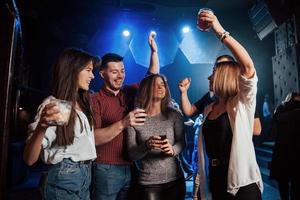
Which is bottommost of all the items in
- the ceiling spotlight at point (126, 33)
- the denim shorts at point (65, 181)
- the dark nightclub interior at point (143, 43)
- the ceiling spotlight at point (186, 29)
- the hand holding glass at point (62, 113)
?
the denim shorts at point (65, 181)

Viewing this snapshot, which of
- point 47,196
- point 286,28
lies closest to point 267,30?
point 286,28

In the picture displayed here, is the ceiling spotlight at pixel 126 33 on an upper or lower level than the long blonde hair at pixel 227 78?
upper

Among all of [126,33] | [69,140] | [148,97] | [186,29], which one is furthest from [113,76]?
[186,29]

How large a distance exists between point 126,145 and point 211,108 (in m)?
0.75

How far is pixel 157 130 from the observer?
2066 millimetres

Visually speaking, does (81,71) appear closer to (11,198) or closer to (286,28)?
(11,198)

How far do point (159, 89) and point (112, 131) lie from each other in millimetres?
603

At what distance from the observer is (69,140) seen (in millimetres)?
1442

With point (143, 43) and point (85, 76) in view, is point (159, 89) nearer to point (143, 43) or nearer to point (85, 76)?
point (85, 76)

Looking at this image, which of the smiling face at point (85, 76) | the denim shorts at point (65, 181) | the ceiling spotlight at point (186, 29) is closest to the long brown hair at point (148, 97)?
the smiling face at point (85, 76)

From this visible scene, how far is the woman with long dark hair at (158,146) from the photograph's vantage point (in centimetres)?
197

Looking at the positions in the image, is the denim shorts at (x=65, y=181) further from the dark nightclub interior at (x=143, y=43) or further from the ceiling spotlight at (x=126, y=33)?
the ceiling spotlight at (x=126, y=33)

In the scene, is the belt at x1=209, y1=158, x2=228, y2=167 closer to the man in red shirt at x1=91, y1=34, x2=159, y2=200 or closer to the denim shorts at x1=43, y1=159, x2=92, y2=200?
the man in red shirt at x1=91, y1=34, x2=159, y2=200

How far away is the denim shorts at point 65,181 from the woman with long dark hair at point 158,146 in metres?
0.56
